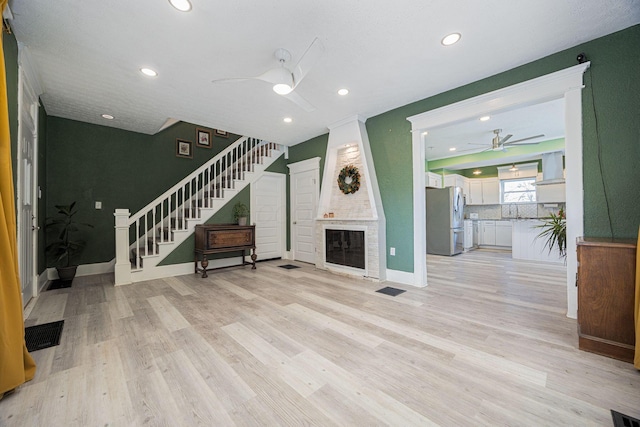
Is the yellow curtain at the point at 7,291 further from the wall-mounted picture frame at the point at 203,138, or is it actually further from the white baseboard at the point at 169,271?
the wall-mounted picture frame at the point at 203,138

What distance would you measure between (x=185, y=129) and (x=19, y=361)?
5183 millimetres

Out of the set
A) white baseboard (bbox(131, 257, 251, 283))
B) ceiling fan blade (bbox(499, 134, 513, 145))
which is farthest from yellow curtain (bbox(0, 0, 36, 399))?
ceiling fan blade (bbox(499, 134, 513, 145))

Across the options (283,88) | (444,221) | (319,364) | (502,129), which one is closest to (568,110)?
(283,88)

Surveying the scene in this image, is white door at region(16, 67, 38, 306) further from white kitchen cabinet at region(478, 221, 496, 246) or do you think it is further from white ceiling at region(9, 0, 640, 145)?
white kitchen cabinet at region(478, 221, 496, 246)

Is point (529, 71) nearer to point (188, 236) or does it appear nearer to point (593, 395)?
point (593, 395)

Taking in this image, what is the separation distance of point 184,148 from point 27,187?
287 cm

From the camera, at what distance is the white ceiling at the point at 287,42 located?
6.58 ft

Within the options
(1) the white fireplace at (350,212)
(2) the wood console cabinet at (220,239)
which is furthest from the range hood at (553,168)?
(2) the wood console cabinet at (220,239)

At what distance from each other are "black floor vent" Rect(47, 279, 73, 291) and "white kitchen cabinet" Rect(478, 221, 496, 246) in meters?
9.50

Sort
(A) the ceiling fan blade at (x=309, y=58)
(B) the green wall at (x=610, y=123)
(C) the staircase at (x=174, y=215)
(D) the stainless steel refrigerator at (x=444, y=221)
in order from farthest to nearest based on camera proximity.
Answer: (D) the stainless steel refrigerator at (x=444, y=221)
(C) the staircase at (x=174, y=215)
(B) the green wall at (x=610, y=123)
(A) the ceiling fan blade at (x=309, y=58)

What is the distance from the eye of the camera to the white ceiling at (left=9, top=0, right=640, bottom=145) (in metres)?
2.01

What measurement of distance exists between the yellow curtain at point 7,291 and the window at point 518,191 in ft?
31.6

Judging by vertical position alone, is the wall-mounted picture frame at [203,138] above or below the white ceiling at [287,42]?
above

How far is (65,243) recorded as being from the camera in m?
3.93
